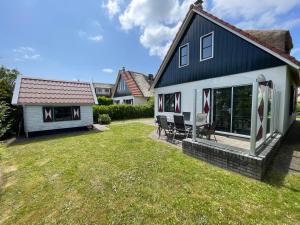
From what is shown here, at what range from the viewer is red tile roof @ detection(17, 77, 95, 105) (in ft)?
30.0

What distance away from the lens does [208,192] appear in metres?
3.04

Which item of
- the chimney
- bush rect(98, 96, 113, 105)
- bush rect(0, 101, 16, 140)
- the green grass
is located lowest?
the green grass

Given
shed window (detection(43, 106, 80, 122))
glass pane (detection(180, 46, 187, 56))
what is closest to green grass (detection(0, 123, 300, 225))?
shed window (detection(43, 106, 80, 122))

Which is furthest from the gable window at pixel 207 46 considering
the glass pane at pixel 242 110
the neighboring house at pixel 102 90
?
the neighboring house at pixel 102 90

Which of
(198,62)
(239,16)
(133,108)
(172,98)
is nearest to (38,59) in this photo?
(133,108)

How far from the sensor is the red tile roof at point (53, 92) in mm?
9148

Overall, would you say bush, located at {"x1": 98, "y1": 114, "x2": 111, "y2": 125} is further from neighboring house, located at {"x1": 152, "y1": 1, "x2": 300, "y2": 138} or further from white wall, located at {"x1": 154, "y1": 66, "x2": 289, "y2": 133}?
white wall, located at {"x1": 154, "y1": 66, "x2": 289, "y2": 133}

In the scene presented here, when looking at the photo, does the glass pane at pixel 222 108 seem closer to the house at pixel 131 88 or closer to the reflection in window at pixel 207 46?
the reflection in window at pixel 207 46

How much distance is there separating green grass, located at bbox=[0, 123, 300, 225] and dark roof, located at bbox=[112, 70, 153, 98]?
53.6ft

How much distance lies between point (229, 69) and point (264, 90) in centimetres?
363

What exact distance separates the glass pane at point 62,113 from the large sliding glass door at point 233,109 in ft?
30.8

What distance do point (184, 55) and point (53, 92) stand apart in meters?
9.01

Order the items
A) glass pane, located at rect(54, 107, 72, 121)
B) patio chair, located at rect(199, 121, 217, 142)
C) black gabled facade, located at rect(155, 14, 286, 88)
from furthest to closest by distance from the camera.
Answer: glass pane, located at rect(54, 107, 72, 121)
black gabled facade, located at rect(155, 14, 286, 88)
patio chair, located at rect(199, 121, 217, 142)

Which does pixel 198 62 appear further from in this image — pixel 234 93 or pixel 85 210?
pixel 85 210
